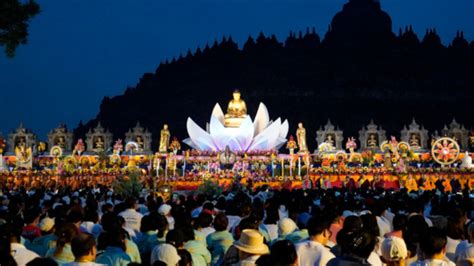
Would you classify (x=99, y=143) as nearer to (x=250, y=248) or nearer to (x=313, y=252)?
(x=313, y=252)

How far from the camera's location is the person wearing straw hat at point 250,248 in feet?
18.1

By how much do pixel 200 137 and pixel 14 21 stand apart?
2266 cm

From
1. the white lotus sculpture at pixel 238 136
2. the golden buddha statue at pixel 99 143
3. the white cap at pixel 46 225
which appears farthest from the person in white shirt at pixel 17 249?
the golden buddha statue at pixel 99 143

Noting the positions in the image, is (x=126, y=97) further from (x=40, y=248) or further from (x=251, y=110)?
(x=40, y=248)

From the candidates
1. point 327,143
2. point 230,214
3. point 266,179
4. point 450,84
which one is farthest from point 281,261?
point 450,84

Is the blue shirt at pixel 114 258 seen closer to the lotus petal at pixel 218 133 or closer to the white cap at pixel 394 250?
the white cap at pixel 394 250

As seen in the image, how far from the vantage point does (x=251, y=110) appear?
6694cm

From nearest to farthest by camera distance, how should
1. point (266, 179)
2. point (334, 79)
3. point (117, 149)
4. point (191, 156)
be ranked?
point (266, 179)
point (191, 156)
point (117, 149)
point (334, 79)

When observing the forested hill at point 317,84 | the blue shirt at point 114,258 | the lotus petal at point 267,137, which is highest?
the forested hill at point 317,84

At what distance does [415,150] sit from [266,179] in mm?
18967

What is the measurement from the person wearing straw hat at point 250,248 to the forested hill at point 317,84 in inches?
2236

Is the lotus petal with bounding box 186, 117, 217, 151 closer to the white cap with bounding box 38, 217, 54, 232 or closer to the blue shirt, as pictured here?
the white cap with bounding box 38, 217, 54, 232

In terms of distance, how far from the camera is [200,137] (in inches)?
1543

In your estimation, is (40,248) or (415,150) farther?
(415,150)
